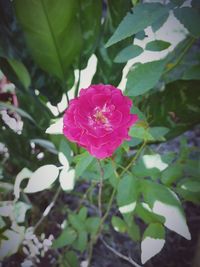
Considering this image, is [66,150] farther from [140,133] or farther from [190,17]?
[190,17]

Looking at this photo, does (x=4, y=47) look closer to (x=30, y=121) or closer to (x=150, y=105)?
(x=30, y=121)

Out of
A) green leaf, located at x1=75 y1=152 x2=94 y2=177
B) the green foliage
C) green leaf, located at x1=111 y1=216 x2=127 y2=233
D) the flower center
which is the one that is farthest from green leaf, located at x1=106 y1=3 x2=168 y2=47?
green leaf, located at x1=111 y1=216 x2=127 y2=233

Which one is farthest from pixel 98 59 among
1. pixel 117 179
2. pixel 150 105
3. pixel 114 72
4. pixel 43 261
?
pixel 43 261

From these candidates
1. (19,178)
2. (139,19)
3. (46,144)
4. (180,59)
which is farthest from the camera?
(46,144)

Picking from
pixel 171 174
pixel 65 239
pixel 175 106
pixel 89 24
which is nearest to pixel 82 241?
pixel 65 239

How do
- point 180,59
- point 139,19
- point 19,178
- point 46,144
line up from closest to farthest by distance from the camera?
point 139,19
point 180,59
point 19,178
point 46,144

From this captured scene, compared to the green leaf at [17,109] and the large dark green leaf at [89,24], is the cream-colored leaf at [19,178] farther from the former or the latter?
the large dark green leaf at [89,24]

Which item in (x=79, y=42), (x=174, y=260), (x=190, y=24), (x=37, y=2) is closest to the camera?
(x=190, y=24)
